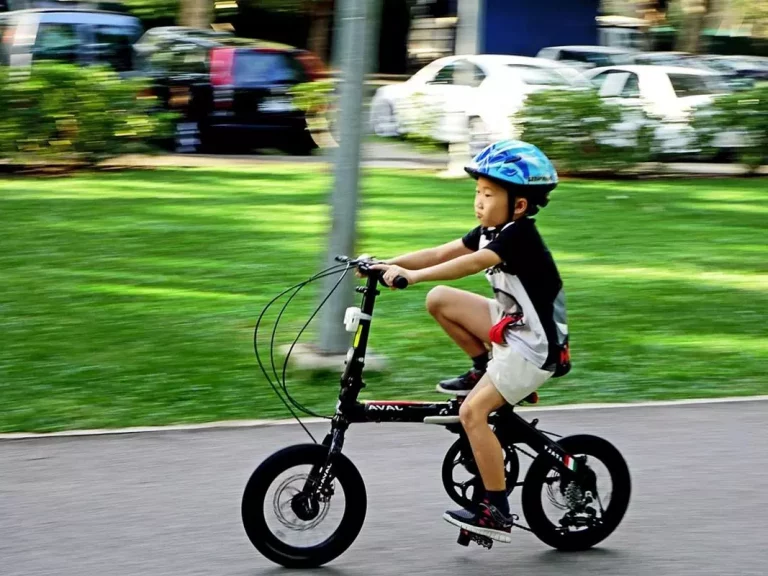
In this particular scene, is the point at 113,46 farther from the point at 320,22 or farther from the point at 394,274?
the point at 394,274

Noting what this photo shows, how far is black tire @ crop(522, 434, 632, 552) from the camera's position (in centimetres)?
487

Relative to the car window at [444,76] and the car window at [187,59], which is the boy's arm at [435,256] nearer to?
the car window at [187,59]

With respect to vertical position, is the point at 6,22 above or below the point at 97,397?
above

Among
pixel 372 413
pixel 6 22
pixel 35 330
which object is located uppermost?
pixel 6 22

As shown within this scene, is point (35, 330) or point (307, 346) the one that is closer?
point (307, 346)

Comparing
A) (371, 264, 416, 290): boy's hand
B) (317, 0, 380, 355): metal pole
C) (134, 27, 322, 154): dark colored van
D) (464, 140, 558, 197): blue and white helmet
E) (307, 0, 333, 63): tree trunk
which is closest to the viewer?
(371, 264, 416, 290): boy's hand

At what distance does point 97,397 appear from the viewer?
700 centimetres

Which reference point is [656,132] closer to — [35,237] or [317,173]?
[317,173]

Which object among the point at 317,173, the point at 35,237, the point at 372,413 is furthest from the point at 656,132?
the point at 372,413

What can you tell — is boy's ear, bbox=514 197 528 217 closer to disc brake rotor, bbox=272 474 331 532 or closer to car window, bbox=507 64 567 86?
disc brake rotor, bbox=272 474 331 532

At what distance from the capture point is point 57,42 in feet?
56.9

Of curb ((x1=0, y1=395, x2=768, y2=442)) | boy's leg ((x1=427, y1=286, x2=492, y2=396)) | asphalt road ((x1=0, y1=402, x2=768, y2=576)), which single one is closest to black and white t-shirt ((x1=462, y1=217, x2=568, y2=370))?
boy's leg ((x1=427, y1=286, x2=492, y2=396))

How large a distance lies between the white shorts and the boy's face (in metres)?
0.46

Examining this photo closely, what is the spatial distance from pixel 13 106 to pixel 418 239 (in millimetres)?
5704
